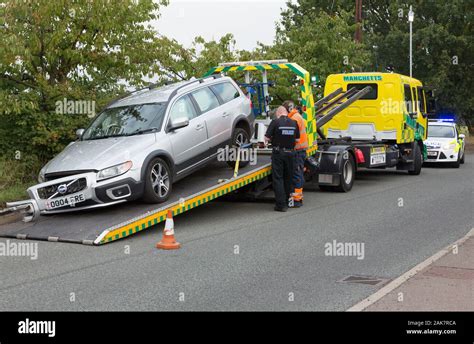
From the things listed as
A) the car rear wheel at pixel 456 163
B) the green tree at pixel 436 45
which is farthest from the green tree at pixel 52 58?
the green tree at pixel 436 45

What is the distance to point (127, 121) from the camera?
441 inches

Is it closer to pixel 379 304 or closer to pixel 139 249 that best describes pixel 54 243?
pixel 139 249

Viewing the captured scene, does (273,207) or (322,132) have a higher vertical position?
(322,132)

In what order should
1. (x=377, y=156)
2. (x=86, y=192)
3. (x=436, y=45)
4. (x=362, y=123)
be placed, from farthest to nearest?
(x=436, y=45), (x=362, y=123), (x=377, y=156), (x=86, y=192)

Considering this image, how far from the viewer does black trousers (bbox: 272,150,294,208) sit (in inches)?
471

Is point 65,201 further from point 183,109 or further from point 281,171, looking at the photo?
point 281,171

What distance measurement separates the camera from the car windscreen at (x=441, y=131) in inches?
895

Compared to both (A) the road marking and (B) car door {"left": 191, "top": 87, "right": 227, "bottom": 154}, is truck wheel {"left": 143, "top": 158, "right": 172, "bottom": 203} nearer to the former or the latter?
(B) car door {"left": 191, "top": 87, "right": 227, "bottom": 154}

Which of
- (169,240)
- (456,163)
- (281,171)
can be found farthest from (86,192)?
(456,163)

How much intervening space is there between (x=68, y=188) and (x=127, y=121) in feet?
6.00

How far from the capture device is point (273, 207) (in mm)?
12609

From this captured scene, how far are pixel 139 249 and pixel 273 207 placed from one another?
4259 mm

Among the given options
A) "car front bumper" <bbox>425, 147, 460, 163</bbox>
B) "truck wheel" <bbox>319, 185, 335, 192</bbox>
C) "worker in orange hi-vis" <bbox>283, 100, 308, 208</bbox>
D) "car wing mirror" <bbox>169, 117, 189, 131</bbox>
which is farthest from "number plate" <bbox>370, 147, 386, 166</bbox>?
"car wing mirror" <bbox>169, 117, 189, 131</bbox>
